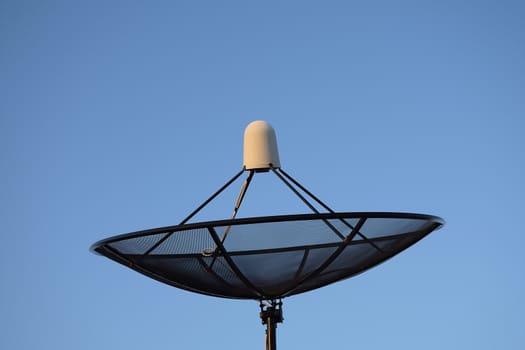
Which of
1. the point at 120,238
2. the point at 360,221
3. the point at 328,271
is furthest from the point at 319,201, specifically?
the point at 120,238

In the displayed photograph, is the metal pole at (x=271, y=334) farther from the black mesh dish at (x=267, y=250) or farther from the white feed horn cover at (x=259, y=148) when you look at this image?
the white feed horn cover at (x=259, y=148)

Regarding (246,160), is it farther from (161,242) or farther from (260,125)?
(161,242)

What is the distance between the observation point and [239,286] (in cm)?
1092

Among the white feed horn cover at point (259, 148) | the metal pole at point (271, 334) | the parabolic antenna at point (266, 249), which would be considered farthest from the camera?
the white feed horn cover at point (259, 148)

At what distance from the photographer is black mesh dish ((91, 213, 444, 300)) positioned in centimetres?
978

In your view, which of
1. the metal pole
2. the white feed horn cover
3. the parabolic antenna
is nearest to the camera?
the parabolic antenna

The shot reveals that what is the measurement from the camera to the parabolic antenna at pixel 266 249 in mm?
9773

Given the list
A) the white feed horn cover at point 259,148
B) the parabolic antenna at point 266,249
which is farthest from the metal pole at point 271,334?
the white feed horn cover at point 259,148

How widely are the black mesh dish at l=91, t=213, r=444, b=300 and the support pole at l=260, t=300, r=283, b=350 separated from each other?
4.0 inches

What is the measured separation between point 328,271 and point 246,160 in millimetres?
1754

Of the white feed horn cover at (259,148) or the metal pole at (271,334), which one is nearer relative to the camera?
the metal pole at (271,334)

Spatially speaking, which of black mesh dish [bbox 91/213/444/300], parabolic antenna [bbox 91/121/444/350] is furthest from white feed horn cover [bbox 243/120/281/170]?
black mesh dish [bbox 91/213/444/300]

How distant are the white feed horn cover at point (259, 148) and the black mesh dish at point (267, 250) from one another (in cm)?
144

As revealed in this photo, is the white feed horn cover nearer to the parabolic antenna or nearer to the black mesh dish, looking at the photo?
the parabolic antenna
